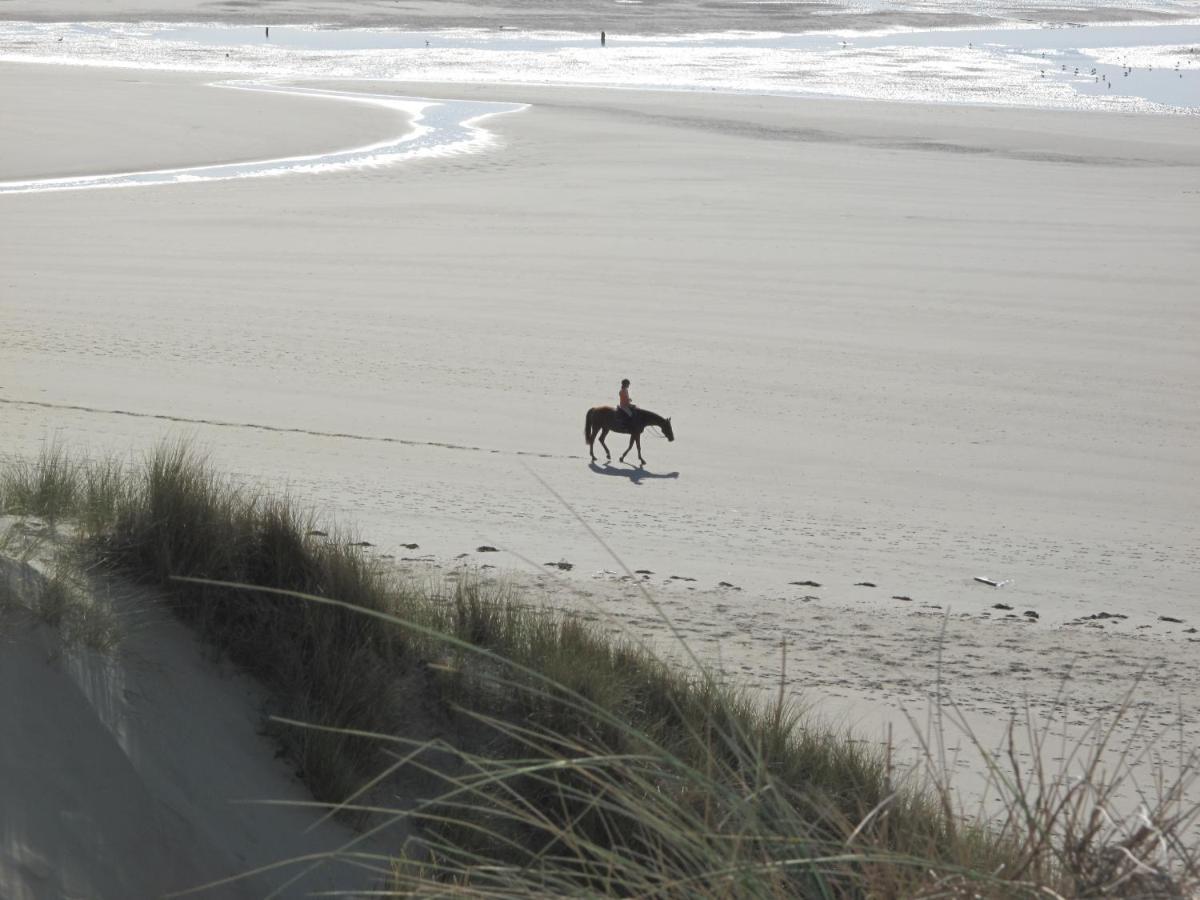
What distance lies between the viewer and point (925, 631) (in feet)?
24.8

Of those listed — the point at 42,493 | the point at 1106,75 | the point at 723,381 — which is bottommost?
the point at 723,381

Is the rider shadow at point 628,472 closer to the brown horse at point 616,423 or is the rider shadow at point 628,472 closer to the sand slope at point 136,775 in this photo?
the brown horse at point 616,423

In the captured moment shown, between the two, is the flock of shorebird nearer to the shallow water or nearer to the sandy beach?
the shallow water

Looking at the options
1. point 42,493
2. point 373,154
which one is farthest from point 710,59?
point 42,493

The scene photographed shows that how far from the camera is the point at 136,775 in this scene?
405cm

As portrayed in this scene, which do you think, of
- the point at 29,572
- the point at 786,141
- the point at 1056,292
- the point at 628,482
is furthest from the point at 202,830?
the point at 786,141

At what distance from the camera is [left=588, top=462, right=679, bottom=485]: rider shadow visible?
11.2 metres

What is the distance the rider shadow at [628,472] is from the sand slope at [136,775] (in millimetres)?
6642

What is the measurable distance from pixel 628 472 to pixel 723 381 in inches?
131

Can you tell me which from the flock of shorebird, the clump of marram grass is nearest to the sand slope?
the clump of marram grass

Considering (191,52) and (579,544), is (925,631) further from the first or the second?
(191,52)

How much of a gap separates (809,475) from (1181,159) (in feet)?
86.3

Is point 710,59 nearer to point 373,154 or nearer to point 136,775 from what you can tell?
point 373,154

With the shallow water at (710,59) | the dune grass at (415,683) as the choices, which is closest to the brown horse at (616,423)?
the dune grass at (415,683)
